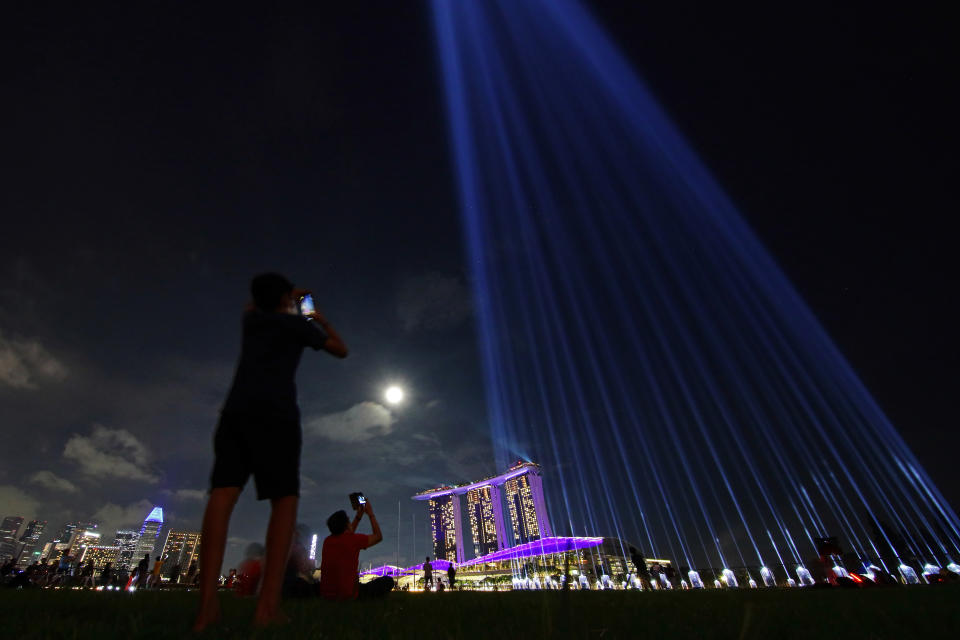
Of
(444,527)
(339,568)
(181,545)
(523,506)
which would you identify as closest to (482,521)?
(444,527)

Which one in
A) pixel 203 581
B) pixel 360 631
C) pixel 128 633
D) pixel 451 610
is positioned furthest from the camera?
pixel 451 610

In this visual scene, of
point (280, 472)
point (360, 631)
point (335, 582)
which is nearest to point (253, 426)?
point (280, 472)

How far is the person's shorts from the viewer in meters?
2.73

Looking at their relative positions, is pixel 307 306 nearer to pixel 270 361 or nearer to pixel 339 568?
pixel 270 361

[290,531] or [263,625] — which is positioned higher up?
[290,531]

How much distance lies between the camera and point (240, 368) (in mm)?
2938

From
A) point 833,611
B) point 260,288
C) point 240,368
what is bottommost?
point 833,611

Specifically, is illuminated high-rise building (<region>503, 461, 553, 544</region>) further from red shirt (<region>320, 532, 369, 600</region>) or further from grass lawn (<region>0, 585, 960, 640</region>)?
grass lawn (<region>0, 585, 960, 640</region>)

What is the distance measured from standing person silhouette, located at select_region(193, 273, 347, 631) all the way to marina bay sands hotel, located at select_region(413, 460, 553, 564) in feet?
462

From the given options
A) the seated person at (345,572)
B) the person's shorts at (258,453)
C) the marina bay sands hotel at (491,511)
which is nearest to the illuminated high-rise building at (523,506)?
the marina bay sands hotel at (491,511)

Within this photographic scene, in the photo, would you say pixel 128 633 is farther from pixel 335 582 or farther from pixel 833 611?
pixel 833 611

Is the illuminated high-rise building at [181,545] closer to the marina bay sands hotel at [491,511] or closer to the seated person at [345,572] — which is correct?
the marina bay sands hotel at [491,511]

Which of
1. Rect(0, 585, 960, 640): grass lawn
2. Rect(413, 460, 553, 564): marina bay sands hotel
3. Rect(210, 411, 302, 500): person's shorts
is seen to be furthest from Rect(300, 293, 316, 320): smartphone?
Rect(413, 460, 553, 564): marina bay sands hotel

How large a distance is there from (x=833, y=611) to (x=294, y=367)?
13.8ft
